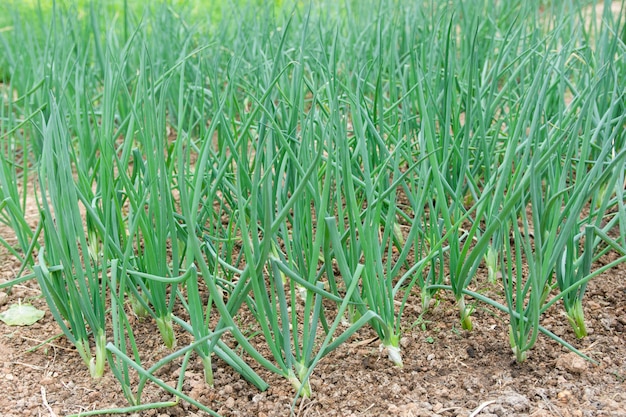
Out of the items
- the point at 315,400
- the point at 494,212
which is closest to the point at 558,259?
the point at 494,212

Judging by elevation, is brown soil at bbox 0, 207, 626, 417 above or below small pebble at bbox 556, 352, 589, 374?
below

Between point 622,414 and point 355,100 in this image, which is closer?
point 622,414

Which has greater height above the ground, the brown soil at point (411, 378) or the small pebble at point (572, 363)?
the small pebble at point (572, 363)

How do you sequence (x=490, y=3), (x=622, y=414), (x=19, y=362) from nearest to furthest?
(x=622, y=414) < (x=19, y=362) < (x=490, y=3)

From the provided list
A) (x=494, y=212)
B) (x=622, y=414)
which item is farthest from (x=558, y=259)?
(x=622, y=414)

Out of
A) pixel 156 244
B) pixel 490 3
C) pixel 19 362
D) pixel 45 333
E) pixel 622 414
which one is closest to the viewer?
pixel 622 414

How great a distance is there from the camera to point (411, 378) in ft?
4.55

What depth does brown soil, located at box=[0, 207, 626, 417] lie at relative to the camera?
4.28ft

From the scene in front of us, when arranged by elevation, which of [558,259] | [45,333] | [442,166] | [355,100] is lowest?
[45,333]

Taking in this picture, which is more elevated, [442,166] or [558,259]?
[442,166]

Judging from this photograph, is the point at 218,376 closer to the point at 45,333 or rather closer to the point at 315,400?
the point at 315,400

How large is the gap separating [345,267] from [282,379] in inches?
11.1

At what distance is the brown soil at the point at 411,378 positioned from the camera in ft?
4.28

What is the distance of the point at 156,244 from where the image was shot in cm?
136
